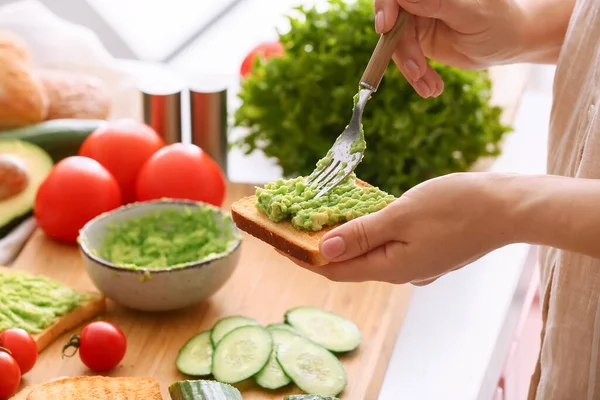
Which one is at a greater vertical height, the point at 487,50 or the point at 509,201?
the point at 487,50

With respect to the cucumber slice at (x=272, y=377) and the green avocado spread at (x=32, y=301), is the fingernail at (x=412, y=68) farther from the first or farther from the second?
the green avocado spread at (x=32, y=301)

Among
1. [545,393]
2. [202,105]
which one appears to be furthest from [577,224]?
[202,105]

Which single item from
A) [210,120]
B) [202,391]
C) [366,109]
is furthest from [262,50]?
[202,391]

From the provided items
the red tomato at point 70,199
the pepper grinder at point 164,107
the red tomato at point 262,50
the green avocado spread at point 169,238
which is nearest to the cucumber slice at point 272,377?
the green avocado spread at point 169,238

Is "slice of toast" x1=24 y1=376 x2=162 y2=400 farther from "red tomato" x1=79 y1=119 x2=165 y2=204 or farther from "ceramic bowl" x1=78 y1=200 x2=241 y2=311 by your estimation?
"red tomato" x1=79 y1=119 x2=165 y2=204

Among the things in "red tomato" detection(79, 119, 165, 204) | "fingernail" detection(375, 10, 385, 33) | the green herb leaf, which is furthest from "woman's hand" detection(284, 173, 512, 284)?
"red tomato" detection(79, 119, 165, 204)

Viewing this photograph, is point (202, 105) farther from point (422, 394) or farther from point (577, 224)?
point (577, 224)
